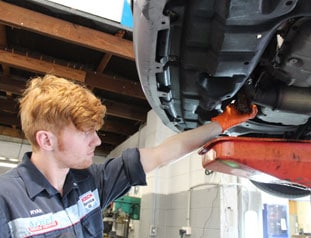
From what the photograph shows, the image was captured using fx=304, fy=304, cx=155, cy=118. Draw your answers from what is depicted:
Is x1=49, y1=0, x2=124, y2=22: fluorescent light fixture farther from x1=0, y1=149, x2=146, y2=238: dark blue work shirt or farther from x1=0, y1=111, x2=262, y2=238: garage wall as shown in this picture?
x1=0, y1=111, x2=262, y2=238: garage wall

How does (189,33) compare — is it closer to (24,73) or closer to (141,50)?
(141,50)

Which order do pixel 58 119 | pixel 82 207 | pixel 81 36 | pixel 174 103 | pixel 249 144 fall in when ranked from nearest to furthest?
1. pixel 58 119
2. pixel 82 207
3. pixel 249 144
4. pixel 174 103
5. pixel 81 36

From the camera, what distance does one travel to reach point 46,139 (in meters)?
0.99

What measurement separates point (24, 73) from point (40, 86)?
3.45m

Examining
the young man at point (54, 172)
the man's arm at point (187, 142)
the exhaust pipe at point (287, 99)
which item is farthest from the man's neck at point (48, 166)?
the exhaust pipe at point (287, 99)

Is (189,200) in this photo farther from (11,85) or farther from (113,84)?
(11,85)

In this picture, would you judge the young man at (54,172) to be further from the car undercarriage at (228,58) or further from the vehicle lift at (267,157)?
the vehicle lift at (267,157)

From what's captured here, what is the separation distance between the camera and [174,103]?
1.41m

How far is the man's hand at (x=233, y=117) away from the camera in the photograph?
1.29m

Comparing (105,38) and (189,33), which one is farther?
(105,38)

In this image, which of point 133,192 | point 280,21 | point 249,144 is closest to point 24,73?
point 133,192

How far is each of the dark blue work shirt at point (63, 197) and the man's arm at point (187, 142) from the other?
0.18 feet

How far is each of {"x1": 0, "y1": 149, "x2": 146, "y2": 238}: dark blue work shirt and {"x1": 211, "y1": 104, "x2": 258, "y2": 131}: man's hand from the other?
0.39 metres

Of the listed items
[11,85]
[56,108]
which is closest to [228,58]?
[56,108]
